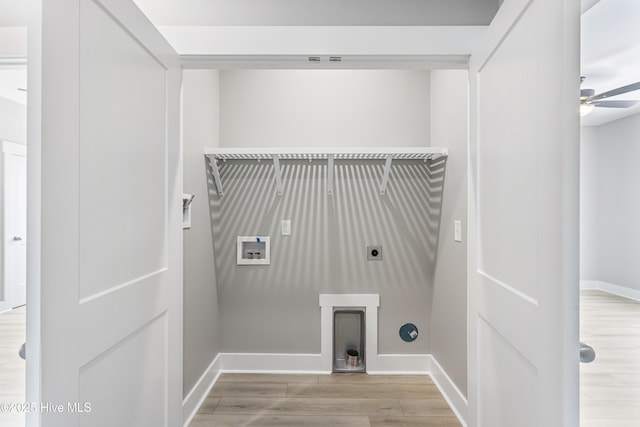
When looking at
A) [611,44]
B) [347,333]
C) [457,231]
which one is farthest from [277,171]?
[611,44]

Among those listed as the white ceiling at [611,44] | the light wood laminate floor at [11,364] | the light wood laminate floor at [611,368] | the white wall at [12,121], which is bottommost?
the light wood laminate floor at [611,368]

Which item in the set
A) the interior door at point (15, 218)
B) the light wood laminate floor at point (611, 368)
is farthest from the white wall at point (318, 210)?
the interior door at point (15, 218)

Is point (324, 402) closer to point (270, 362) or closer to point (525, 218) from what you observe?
point (270, 362)

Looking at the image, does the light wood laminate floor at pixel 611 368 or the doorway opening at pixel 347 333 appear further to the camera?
the doorway opening at pixel 347 333

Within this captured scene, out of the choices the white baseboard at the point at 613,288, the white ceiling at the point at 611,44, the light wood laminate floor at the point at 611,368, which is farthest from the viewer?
the white baseboard at the point at 613,288

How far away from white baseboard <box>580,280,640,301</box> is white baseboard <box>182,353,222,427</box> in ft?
16.5

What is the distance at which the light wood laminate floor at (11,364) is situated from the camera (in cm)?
93

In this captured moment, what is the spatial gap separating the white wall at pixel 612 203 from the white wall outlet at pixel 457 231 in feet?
12.6

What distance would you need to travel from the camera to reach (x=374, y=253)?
264cm

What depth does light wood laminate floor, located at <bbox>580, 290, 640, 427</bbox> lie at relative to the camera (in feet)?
5.85

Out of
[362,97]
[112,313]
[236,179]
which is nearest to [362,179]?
[362,97]

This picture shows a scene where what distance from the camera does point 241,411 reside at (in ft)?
6.91

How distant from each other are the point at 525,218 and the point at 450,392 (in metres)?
1.64

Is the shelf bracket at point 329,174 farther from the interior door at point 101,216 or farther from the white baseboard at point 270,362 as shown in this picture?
the white baseboard at point 270,362
